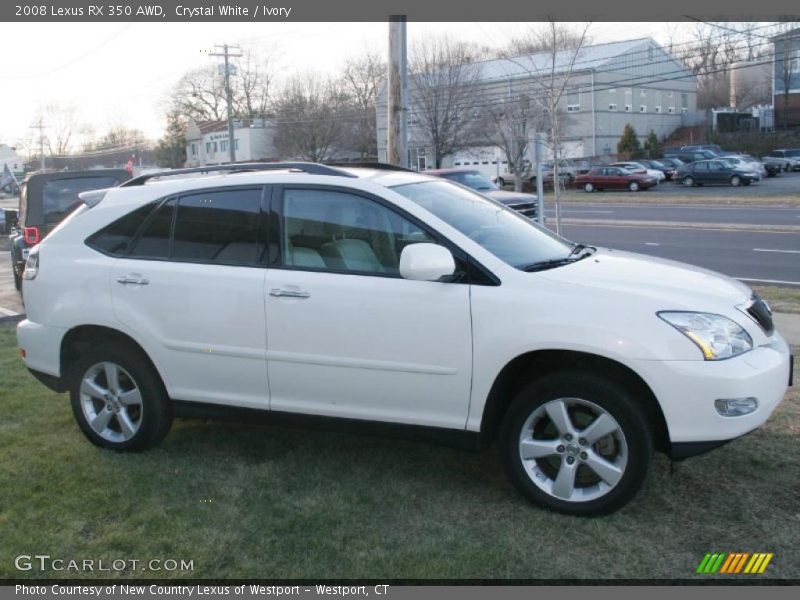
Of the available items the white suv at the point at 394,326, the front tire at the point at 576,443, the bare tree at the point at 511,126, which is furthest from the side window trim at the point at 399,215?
the bare tree at the point at 511,126

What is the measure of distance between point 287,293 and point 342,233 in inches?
18.2

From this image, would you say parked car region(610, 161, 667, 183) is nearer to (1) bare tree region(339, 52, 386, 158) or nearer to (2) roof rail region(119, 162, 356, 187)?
(1) bare tree region(339, 52, 386, 158)

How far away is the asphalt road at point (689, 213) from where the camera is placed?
25070 millimetres

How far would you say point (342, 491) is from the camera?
473 cm

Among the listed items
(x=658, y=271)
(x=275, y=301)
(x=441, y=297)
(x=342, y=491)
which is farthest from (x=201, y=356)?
(x=658, y=271)

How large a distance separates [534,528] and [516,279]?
1.23 metres

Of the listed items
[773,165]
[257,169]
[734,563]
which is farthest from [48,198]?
[773,165]

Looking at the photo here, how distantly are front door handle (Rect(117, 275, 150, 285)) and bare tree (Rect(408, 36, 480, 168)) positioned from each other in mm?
43914

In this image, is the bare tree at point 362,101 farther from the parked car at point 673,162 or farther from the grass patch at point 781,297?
the grass patch at point 781,297

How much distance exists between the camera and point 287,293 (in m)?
4.75

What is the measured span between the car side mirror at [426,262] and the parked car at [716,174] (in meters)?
41.0

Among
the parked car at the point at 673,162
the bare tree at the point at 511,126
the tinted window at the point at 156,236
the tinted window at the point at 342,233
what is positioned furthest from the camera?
the parked car at the point at 673,162

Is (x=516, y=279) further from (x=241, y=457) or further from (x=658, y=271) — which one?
(x=241, y=457)

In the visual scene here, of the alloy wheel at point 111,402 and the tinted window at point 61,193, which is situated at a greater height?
the tinted window at point 61,193
